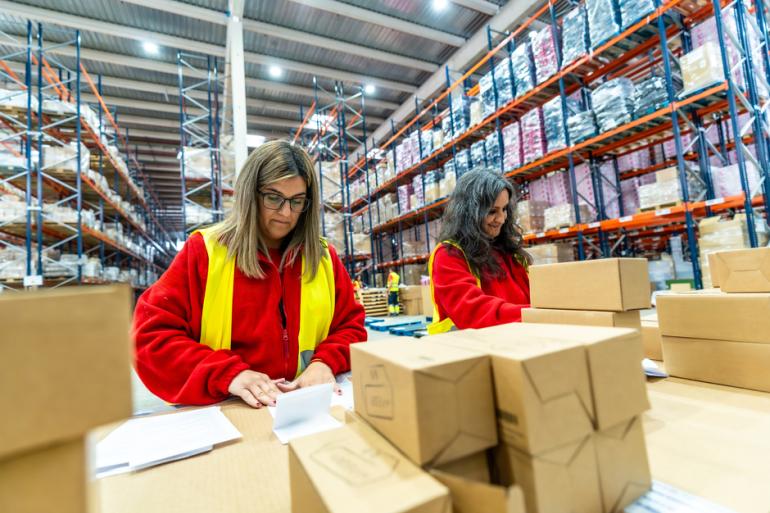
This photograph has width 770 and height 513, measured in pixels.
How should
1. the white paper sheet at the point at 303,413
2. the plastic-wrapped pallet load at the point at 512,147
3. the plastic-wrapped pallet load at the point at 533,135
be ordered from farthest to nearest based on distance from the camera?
the plastic-wrapped pallet load at the point at 512,147 < the plastic-wrapped pallet load at the point at 533,135 < the white paper sheet at the point at 303,413

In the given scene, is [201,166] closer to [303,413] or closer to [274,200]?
[274,200]

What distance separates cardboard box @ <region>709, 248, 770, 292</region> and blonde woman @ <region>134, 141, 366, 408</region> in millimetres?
1373

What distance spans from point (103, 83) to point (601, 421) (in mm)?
11151

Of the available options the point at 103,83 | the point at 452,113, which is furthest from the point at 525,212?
the point at 103,83

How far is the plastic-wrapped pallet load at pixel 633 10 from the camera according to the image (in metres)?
3.84

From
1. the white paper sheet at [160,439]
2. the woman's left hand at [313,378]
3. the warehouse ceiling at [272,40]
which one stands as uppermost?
the warehouse ceiling at [272,40]

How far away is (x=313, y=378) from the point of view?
4.67 ft

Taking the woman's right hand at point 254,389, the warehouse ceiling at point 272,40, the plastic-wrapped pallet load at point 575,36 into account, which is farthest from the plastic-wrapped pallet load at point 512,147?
the woman's right hand at point 254,389

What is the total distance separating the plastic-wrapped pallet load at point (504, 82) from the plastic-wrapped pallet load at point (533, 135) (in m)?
0.51

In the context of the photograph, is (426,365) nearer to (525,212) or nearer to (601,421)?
(601,421)

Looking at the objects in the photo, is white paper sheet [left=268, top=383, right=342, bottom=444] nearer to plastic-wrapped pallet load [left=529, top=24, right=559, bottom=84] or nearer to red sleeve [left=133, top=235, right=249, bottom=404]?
red sleeve [left=133, top=235, right=249, bottom=404]

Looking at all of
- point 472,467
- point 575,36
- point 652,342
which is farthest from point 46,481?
point 575,36

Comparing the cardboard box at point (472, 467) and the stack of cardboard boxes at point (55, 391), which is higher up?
the stack of cardboard boxes at point (55, 391)

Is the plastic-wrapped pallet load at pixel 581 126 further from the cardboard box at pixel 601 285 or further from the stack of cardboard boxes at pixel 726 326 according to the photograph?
the cardboard box at pixel 601 285
